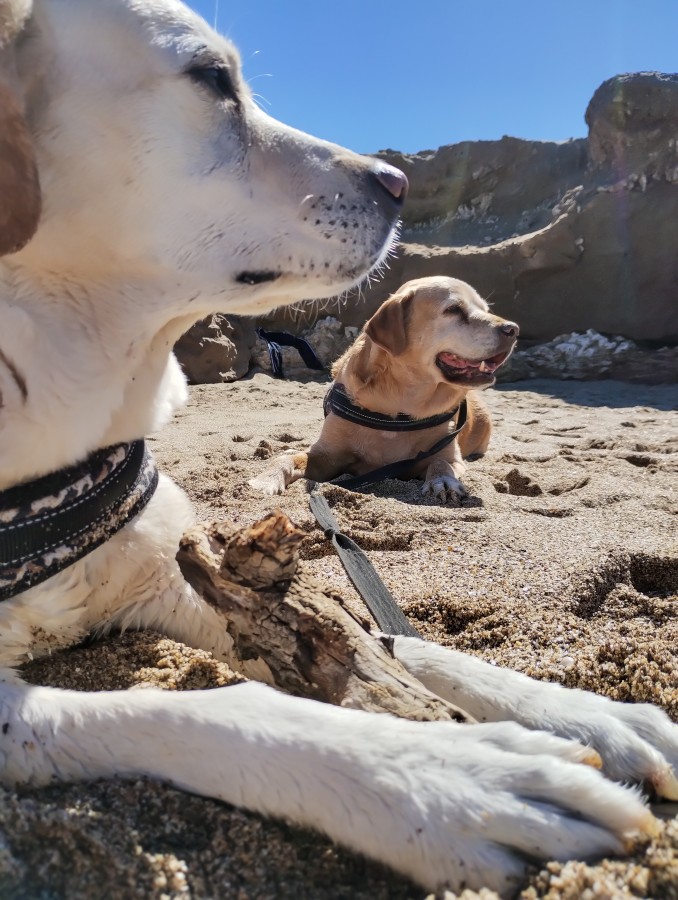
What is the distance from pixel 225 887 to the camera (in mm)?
899

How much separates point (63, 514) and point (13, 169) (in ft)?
2.33

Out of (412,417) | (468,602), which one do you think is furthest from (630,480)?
(468,602)

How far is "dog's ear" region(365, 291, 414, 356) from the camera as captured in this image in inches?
170

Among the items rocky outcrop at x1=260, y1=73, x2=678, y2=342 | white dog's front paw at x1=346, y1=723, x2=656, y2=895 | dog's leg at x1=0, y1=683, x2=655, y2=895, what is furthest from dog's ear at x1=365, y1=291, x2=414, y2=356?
rocky outcrop at x1=260, y1=73, x2=678, y2=342

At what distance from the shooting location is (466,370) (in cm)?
433

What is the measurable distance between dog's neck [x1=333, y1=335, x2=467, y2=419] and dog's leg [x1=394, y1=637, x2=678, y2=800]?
9.74ft

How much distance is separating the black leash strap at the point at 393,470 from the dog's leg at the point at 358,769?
8.83 ft

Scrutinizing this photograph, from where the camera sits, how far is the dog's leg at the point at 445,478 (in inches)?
139

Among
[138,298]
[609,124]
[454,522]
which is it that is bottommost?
[454,522]

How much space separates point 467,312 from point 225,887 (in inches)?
156

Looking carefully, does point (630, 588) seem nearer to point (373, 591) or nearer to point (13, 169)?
point (373, 591)

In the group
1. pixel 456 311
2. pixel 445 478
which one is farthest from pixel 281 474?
pixel 456 311

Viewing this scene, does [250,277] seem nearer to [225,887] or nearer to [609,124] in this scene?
[225,887]

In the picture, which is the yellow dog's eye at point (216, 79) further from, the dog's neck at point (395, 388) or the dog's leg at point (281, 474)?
the dog's neck at point (395, 388)
